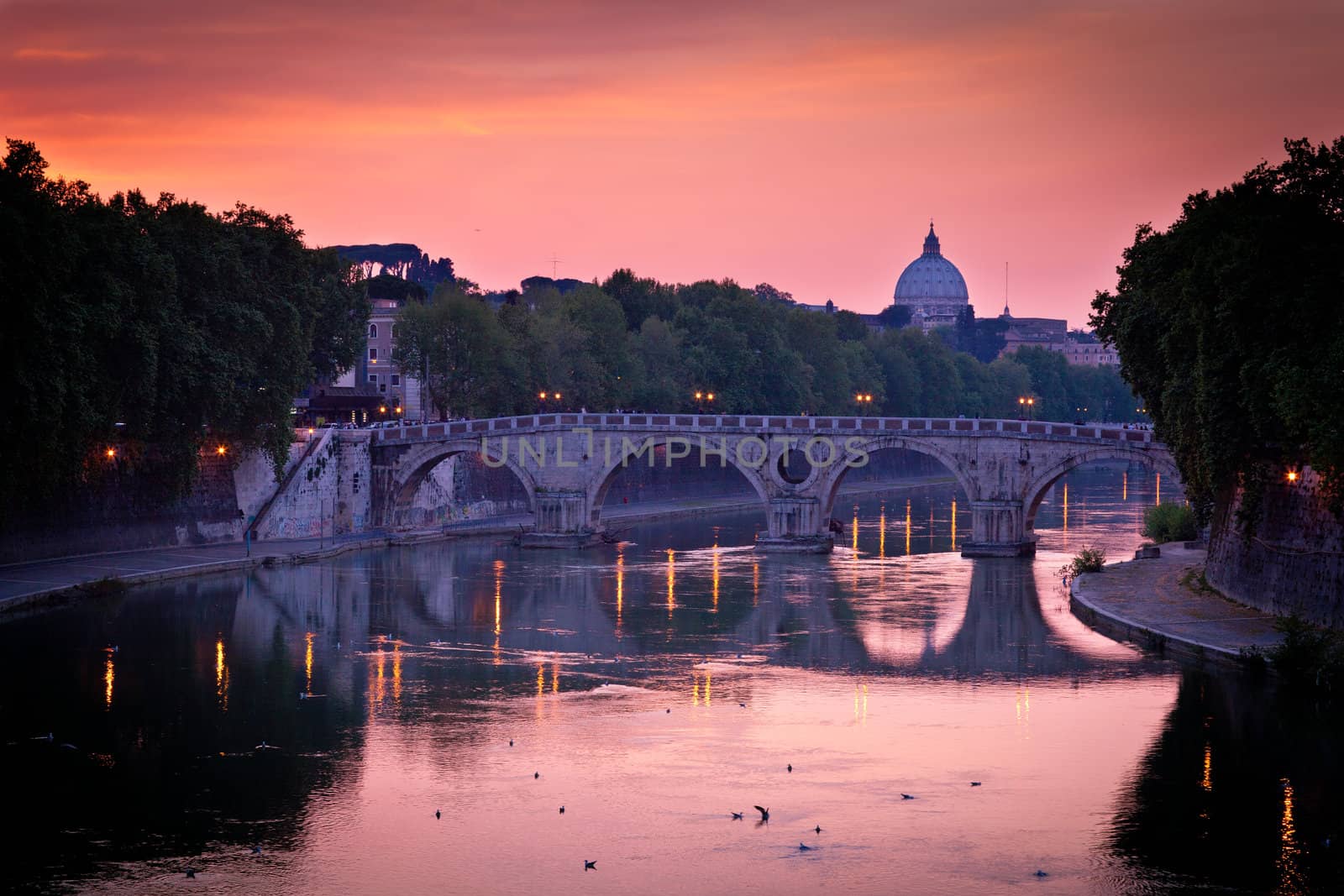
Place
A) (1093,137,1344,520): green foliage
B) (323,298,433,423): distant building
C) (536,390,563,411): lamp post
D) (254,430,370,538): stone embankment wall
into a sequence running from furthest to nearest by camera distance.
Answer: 1. (323,298,433,423): distant building
2. (536,390,563,411): lamp post
3. (254,430,370,538): stone embankment wall
4. (1093,137,1344,520): green foliage

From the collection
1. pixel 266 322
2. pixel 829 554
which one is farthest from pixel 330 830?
pixel 829 554

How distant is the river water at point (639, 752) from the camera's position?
86.0 ft

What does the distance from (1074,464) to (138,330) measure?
39.9 meters

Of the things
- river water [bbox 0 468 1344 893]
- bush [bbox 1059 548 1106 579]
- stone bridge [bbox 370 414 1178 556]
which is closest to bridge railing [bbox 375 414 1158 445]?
stone bridge [bbox 370 414 1178 556]

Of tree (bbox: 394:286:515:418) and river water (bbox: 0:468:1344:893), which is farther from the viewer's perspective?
tree (bbox: 394:286:515:418)

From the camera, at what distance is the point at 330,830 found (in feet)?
91.6

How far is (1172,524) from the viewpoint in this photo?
225ft

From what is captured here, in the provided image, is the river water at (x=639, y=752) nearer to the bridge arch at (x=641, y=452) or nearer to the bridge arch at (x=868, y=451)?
the bridge arch at (x=868, y=451)

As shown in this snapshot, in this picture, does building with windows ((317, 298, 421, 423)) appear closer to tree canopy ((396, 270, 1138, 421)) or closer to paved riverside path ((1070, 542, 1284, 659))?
tree canopy ((396, 270, 1138, 421))

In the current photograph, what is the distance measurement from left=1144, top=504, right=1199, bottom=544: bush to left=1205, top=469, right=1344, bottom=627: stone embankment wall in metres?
18.5

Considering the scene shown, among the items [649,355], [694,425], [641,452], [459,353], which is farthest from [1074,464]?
[649,355]

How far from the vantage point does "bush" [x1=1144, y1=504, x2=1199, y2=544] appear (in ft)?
222

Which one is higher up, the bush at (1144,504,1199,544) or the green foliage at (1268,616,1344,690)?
the bush at (1144,504,1199,544)

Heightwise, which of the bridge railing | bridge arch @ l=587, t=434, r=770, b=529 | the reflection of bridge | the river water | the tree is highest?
the tree
